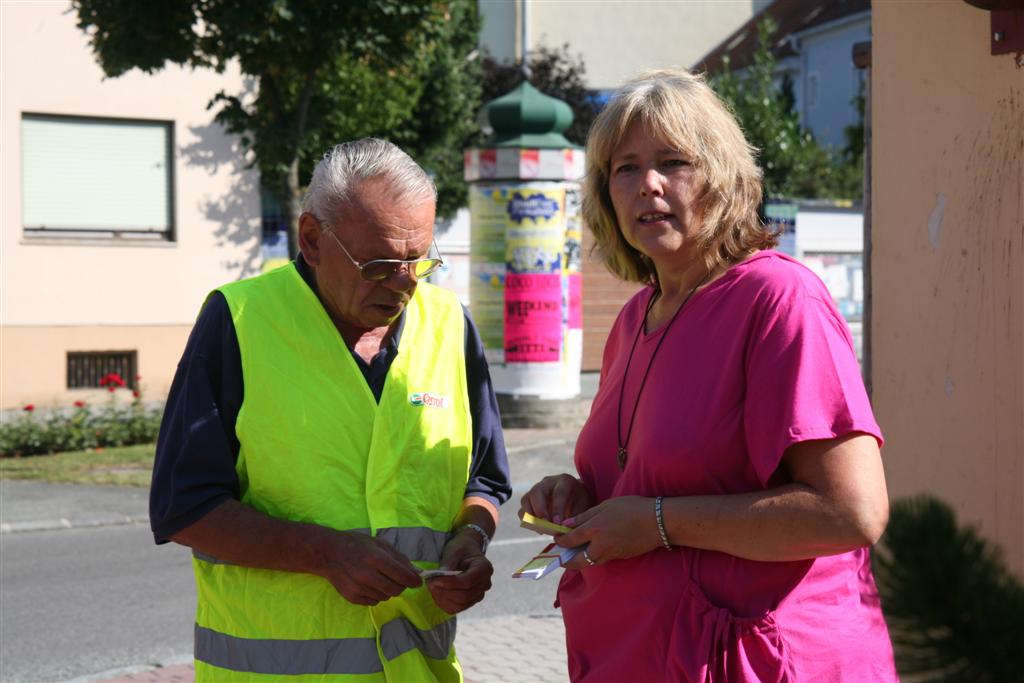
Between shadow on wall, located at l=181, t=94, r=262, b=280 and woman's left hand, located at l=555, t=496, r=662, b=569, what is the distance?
53.7ft

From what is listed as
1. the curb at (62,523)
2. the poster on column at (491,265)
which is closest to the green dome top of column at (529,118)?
the poster on column at (491,265)

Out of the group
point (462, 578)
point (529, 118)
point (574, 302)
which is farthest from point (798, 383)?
point (574, 302)

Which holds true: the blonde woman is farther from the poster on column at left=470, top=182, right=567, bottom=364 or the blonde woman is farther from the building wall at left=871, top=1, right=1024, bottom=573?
the poster on column at left=470, top=182, right=567, bottom=364

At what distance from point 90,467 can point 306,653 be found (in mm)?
10352

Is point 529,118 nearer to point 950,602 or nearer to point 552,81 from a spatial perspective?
point 552,81

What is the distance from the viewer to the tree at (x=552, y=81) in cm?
2790

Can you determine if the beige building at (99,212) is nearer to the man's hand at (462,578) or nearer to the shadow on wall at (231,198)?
the shadow on wall at (231,198)

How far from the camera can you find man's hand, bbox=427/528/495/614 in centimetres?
269

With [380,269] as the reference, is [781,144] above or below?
above

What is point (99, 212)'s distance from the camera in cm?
1800

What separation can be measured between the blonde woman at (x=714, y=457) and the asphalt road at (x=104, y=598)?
434cm

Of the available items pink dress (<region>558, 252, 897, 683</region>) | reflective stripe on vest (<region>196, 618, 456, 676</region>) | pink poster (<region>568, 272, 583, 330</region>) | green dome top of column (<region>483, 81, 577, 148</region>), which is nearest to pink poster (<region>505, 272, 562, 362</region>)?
pink poster (<region>568, 272, 583, 330</region>)

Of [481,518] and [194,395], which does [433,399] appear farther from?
[194,395]

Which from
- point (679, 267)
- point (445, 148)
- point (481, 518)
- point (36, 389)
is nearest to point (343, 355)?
point (481, 518)
